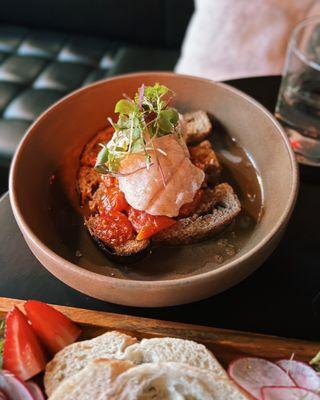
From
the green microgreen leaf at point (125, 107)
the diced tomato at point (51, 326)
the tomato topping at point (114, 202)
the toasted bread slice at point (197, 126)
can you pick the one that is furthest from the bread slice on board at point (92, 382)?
the toasted bread slice at point (197, 126)

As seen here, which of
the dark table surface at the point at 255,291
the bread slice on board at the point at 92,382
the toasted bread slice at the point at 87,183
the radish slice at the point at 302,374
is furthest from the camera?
the toasted bread slice at the point at 87,183

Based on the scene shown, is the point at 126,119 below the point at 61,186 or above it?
above

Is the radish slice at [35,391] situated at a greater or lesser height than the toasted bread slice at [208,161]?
lesser

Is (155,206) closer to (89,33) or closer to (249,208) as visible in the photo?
(249,208)

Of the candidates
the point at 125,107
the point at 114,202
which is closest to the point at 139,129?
the point at 125,107

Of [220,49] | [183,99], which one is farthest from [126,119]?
[220,49]

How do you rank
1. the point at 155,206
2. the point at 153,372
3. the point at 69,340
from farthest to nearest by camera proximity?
the point at 155,206, the point at 69,340, the point at 153,372

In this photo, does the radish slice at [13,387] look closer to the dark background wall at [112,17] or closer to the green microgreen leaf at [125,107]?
the green microgreen leaf at [125,107]
